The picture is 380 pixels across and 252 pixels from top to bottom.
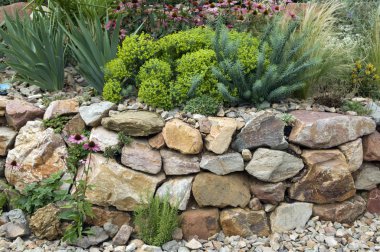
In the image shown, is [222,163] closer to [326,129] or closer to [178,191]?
[178,191]

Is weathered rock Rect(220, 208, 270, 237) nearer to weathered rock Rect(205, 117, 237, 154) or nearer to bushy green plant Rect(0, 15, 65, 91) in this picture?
weathered rock Rect(205, 117, 237, 154)

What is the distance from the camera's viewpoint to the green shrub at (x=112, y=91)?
3910mm

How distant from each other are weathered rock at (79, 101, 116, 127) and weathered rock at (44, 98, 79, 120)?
0.11 m

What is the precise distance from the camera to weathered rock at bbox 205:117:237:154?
3.51 metres

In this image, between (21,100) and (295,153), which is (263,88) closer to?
(295,153)

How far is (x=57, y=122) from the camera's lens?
386 cm

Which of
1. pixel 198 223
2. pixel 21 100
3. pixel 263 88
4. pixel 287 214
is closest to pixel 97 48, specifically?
pixel 21 100


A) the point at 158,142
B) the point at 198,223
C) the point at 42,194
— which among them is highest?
the point at 158,142

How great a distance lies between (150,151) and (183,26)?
1.57 meters

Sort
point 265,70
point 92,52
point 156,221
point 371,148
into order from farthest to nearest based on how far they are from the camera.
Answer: point 92,52, point 265,70, point 371,148, point 156,221

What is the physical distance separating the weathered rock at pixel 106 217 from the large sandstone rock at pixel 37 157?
47 centimetres

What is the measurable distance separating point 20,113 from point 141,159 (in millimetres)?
1164

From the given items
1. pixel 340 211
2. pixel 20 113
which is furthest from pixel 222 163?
pixel 20 113

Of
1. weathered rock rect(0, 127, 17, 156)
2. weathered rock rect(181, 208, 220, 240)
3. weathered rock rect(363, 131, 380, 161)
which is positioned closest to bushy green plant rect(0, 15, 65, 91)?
weathered rock rect(0, 127, 17, 156)
